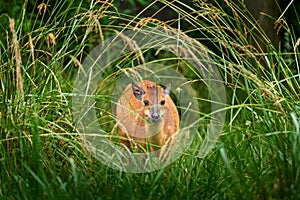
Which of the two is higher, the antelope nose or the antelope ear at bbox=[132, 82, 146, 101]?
the antelope ear at bbox=[132, 82, 146, 101]

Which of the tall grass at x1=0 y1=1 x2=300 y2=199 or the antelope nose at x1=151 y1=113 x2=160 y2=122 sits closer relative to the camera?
the tall grass at x1=0 y1=1 x2=300 y2=199

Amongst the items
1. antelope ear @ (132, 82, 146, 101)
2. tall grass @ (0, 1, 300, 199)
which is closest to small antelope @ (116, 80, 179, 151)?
antelope ear @ (132, 82, 146, 101)

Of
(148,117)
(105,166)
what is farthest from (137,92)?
(105,166)

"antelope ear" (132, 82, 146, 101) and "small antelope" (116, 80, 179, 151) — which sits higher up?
"antelope ear" (132, 82, 146, 101)

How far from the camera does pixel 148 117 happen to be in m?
3.87

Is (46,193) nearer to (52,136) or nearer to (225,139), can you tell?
(52,136)

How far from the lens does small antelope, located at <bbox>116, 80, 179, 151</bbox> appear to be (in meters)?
3.85

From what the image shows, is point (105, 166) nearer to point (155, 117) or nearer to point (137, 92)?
point (155, 117)

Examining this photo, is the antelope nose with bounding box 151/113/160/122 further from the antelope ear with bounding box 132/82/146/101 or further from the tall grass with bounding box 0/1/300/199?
the tall grass with bounding box 0/1/300/199

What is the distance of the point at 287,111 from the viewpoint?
3305 mm

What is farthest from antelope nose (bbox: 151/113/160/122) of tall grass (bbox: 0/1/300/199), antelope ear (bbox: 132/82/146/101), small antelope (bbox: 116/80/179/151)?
tall grass (bbox: 0/1/300/199)

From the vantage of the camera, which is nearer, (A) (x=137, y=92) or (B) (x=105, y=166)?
(B) (x=105, y=166)

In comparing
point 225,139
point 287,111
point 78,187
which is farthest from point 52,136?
point 287,111

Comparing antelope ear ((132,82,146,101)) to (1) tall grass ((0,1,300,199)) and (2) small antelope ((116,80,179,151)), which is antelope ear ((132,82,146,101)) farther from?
(1) tall grass ((0,1,300,199))
